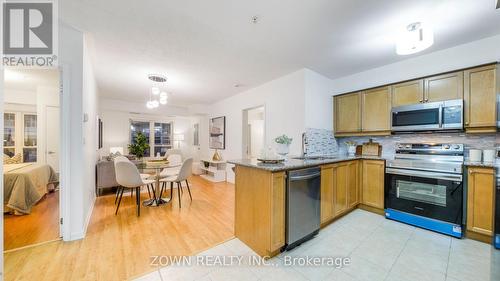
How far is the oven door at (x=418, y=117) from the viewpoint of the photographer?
2545 mm

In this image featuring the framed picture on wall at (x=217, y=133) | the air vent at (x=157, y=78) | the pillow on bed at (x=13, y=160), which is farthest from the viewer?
the framed picture on wall at (x=217, y=133)

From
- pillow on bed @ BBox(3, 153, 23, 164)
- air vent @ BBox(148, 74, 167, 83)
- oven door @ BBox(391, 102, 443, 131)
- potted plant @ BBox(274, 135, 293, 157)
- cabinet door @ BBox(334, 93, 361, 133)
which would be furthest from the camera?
pillow on bed @ BBox(3, 153, 23, 164)

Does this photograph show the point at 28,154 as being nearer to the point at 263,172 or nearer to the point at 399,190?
the point at 263,172

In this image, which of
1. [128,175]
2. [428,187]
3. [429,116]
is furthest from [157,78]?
[428,187]

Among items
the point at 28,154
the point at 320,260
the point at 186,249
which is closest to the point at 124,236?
the point at 186,249

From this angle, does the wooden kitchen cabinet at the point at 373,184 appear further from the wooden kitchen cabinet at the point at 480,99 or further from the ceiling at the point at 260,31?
the ceiling at the point at 260,31

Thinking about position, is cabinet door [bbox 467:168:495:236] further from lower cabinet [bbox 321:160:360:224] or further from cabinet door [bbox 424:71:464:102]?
lower cabinet [bbox 321:160:360:224]

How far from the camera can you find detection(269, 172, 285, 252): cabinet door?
1.82 m

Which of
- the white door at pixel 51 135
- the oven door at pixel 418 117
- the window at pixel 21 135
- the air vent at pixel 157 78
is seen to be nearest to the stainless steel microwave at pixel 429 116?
the oven door at pixel 418 117

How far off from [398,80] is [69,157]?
4625mm

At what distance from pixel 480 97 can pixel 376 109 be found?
1.10 m

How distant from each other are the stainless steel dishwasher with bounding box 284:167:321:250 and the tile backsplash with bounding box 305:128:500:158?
1.15 meters

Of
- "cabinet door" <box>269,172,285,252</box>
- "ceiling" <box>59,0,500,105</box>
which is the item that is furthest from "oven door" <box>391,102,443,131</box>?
"cabinet door" <box>269,172,285,252</box>

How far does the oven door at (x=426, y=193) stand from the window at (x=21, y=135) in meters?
7.74
